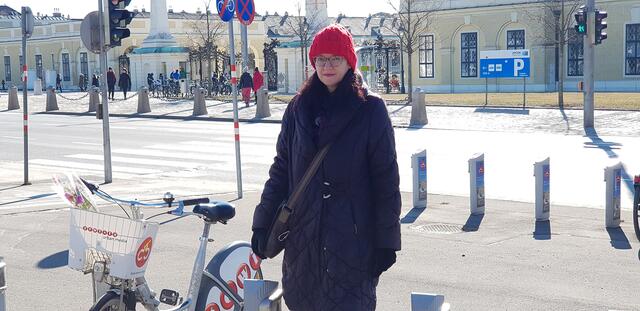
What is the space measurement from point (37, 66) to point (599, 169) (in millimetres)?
63799

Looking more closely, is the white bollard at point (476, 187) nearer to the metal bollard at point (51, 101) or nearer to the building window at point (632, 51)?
the metal bollard at point (51, 101)

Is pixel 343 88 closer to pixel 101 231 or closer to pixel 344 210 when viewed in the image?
pixel 344 210

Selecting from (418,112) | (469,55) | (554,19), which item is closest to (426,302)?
(418,112)

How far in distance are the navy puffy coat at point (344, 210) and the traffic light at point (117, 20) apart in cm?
1132

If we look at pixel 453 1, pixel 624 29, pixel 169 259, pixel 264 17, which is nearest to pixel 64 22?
pixel 264 17

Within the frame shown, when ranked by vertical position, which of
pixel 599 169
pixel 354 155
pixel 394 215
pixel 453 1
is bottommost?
pixel 599 169

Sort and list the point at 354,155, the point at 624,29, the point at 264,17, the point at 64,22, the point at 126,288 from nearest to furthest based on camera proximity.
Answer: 1. the point at 354,155
2. the point at 126,288
3. the point at 624,29
4. the point at 64,22
5. the point at 264,17

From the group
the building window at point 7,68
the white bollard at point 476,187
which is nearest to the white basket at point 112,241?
the white bollard at point 476,187

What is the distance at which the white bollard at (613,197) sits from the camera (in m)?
10.4

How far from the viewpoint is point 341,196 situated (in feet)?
13.5

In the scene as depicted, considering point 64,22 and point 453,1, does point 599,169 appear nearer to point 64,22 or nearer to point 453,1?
point 453,1

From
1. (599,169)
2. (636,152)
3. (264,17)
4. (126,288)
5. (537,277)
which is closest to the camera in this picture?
(126,288)

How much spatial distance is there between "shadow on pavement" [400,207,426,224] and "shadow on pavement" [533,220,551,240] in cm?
148

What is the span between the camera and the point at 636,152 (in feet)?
63.6
